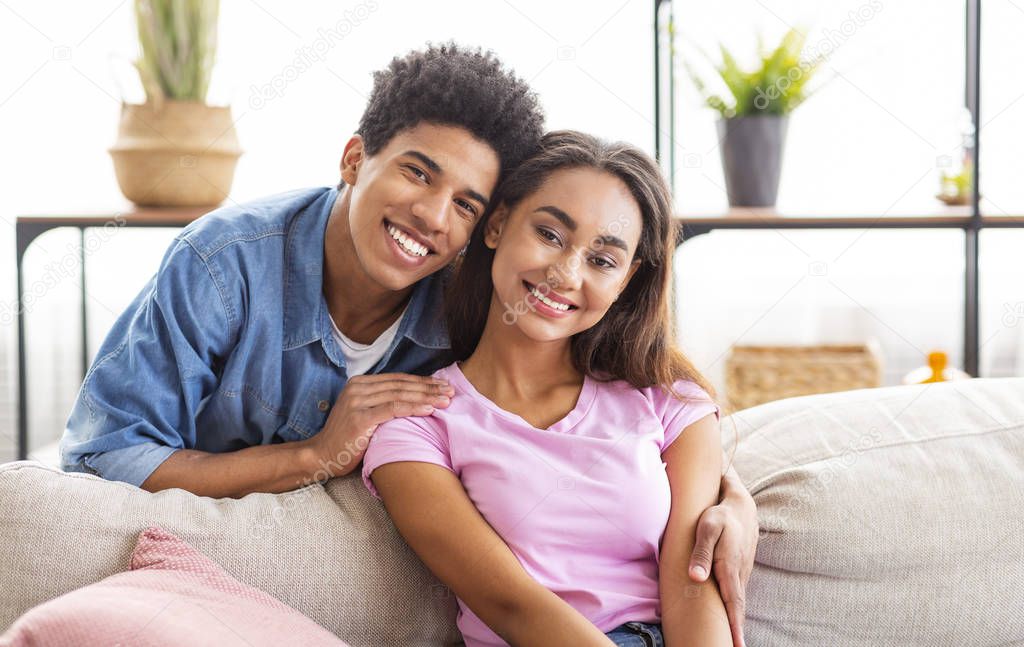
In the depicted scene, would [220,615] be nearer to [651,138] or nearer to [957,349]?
[651,138]

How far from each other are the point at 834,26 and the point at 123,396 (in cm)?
194

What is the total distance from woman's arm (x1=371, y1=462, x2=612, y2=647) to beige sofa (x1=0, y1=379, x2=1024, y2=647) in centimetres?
7

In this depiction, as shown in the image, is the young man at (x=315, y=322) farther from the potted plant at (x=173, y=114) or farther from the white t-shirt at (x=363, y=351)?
the potted plant at (x=173, y=114)

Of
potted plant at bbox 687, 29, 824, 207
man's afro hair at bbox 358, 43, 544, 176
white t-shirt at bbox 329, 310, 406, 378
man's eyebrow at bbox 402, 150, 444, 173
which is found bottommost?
white t-shirt at bbox 329, 310, 406, 378

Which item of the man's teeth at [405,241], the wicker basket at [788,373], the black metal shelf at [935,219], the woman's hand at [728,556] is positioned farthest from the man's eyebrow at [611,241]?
the wicker basket at [788,373]

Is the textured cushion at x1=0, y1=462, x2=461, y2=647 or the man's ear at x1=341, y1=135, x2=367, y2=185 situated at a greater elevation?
the man's ear at x1=341, y1=135, x2=367, y2=185

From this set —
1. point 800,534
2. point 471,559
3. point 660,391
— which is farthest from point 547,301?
point 800,534

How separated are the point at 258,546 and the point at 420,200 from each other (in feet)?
1.66

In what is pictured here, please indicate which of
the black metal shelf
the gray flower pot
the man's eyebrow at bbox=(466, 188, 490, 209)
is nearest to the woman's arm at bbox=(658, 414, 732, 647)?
the man's eyebrow at bbox=(466, 188, 490, 209)

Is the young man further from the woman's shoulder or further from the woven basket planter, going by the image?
the woven basket planter

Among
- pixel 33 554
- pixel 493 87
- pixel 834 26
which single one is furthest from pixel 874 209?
pixel 33 554

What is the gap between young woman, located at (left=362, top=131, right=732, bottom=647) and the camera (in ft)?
4.03

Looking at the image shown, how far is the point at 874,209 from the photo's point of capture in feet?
A: 7.80

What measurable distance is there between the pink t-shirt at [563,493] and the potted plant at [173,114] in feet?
3.91
